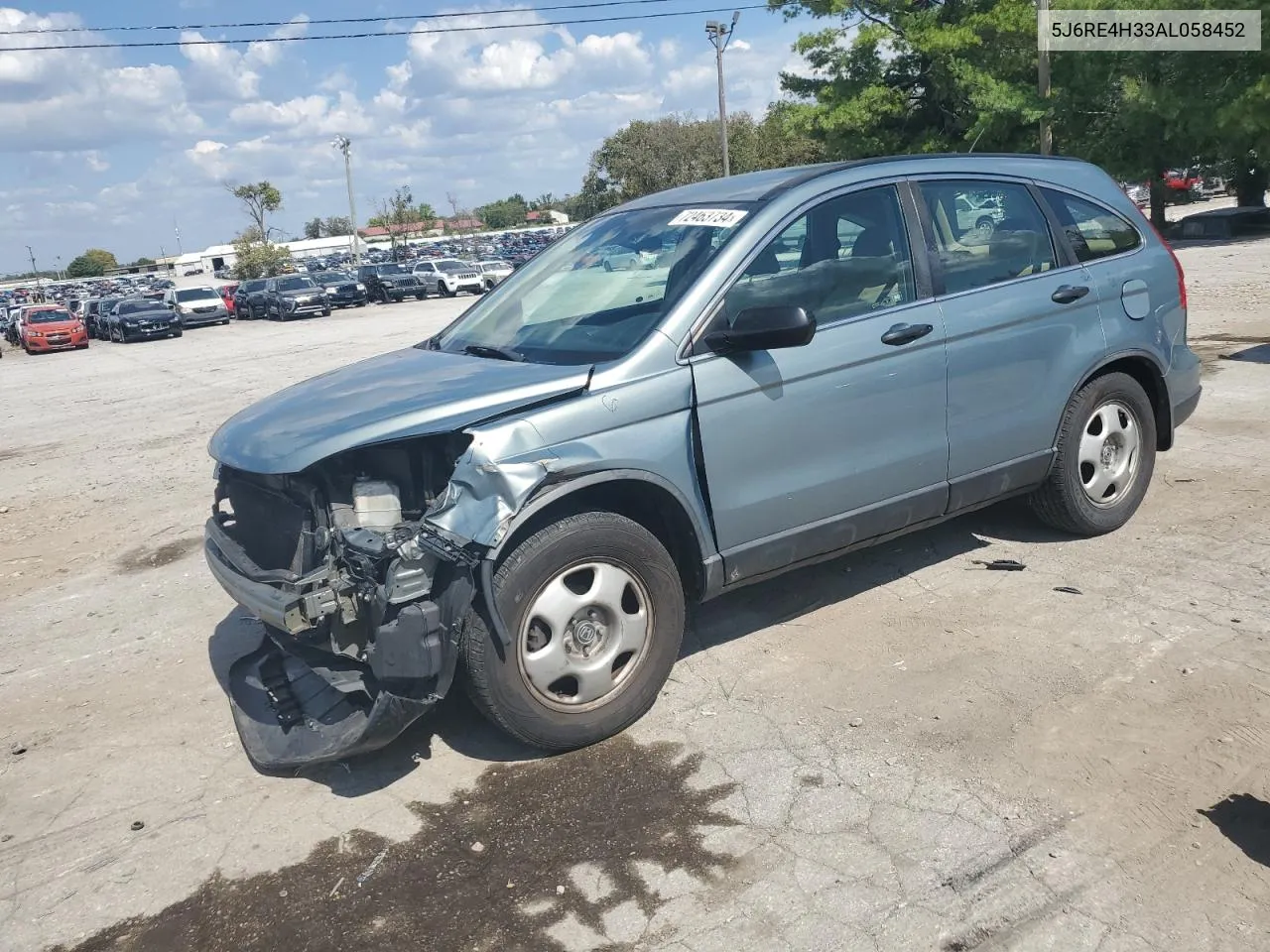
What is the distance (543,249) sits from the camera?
541 cm

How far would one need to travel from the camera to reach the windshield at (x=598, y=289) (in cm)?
415

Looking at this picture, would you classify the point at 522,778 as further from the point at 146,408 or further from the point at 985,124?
the point at 985,124

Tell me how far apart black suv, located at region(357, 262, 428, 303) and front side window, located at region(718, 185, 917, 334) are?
39462 mm

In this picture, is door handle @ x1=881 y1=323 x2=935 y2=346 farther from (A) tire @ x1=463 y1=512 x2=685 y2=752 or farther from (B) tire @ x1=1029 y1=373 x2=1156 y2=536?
(A) tire @ x1=463 y1=512 x2=685 y2=752

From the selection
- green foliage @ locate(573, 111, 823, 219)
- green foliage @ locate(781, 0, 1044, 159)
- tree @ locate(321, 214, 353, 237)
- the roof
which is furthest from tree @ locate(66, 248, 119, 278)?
the roof

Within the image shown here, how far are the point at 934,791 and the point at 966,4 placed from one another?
112 ft

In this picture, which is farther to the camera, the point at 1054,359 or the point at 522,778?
the point at 1054,359

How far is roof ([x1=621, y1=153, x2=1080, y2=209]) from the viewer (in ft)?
14.7

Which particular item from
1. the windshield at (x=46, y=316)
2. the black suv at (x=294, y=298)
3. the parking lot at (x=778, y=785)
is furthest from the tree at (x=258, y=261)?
the parking lot at (x=778, y=785)

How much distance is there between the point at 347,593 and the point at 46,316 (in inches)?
1355

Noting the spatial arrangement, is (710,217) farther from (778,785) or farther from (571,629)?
(778,785)

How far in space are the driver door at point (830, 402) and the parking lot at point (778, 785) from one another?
0.61 meters

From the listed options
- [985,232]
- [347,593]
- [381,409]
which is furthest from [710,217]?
[347,593]

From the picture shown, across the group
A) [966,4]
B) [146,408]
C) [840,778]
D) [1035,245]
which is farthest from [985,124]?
[840,778]
